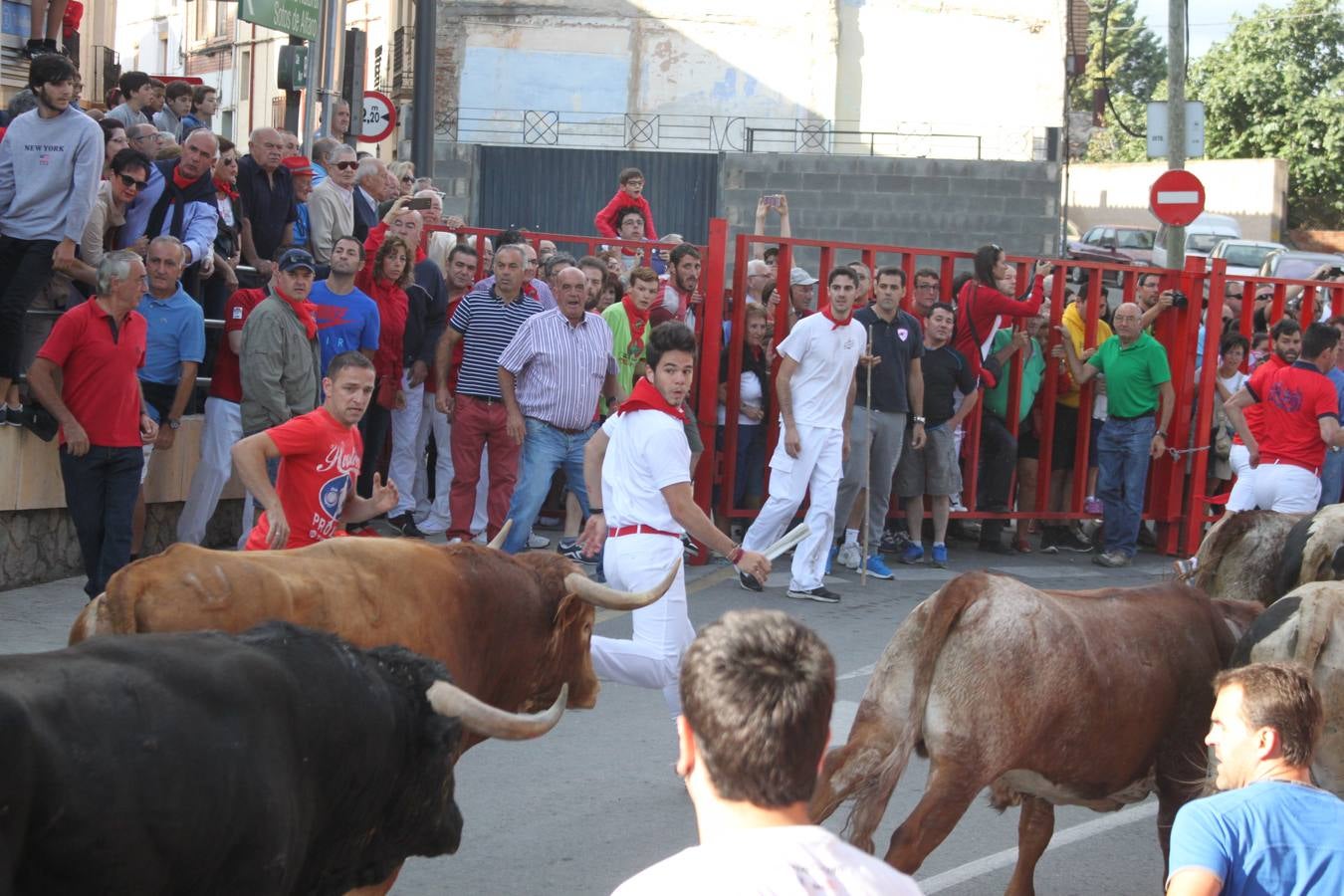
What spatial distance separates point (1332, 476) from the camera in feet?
40.6

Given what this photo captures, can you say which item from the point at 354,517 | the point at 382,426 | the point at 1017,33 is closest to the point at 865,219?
the point at 1017,33

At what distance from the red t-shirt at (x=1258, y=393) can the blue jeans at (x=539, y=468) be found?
4.52 meters

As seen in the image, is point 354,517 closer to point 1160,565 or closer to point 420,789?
point 420,789

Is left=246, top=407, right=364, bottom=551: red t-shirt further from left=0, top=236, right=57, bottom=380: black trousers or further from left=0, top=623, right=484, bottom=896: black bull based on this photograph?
left=0, top=236, right=57, bottom=380: black trousers

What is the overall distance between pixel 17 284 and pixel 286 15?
12.4 feet

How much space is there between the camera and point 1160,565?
42.5 ft

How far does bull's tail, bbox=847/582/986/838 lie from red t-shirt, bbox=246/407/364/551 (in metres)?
2.34

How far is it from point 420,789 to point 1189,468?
1065cm

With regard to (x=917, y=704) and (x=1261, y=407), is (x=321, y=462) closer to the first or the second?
(x=917, y=704)

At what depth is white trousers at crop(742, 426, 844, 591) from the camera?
416 inches

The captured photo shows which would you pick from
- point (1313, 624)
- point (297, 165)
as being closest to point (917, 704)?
point (1313, 624)

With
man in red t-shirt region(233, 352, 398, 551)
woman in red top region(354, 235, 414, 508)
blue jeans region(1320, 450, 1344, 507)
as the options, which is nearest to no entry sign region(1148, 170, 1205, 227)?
blue jeans region(1320, 450, 1344, 507)

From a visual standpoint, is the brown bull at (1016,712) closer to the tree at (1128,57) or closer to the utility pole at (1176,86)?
the utility pole at (1176,86)

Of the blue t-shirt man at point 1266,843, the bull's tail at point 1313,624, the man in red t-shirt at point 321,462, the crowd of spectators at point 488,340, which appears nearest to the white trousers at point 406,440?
the crowd of spectators at point 488,340
